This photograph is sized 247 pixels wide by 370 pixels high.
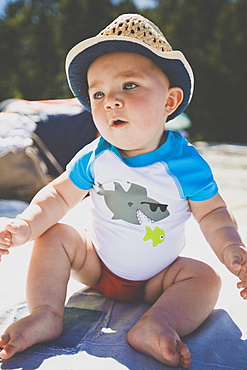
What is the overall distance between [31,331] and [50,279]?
16 cm

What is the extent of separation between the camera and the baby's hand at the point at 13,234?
38.2 inches

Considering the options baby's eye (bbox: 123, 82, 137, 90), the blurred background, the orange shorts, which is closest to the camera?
baby's eye (bbox: 123, 82, 137, 90)

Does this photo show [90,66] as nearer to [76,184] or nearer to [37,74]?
[76,184]

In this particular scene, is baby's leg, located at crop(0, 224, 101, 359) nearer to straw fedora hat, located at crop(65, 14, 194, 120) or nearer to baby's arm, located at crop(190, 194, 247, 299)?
baby's arm, located at crop(190, 194, 247, 299)

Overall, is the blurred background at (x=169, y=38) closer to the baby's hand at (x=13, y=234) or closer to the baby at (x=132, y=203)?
the baby at (x=132, y=203)

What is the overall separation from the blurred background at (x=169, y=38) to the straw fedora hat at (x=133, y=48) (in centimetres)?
410

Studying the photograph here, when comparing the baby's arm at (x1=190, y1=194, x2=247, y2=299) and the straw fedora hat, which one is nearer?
the baby's arm at (x1=190, y1=194, x2=247, y2=299)

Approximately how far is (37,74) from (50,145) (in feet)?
9.84

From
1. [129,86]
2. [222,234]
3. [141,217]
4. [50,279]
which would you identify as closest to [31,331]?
[50,279]

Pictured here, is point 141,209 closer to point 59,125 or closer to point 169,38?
point 59,125

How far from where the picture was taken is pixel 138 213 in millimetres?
1134

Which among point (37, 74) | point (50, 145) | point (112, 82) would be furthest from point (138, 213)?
point (37, 74)

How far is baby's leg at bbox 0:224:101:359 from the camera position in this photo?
0.91 metres

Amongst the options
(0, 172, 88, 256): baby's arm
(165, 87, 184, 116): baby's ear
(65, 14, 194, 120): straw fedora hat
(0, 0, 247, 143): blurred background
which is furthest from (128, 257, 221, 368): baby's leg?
(0, 0, 247, 143): blurred background
